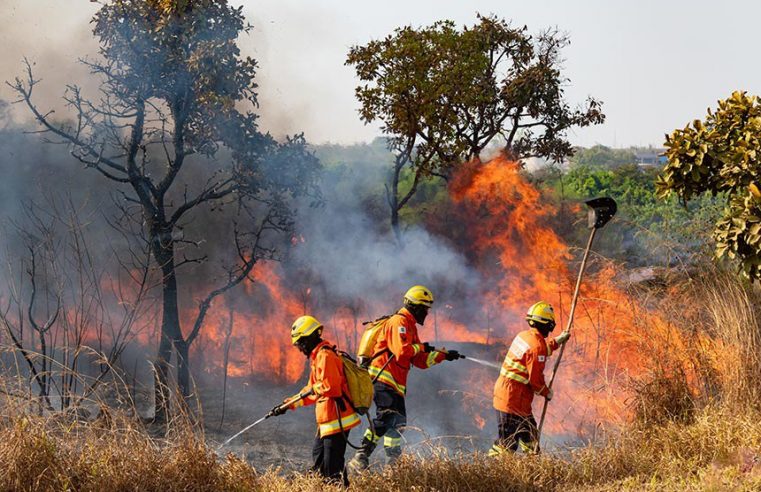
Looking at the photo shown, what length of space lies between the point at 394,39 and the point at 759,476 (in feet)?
41.1

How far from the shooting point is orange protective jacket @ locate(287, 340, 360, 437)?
7102 millimetres

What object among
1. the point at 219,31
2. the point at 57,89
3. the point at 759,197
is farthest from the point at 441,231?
the point at 759,197

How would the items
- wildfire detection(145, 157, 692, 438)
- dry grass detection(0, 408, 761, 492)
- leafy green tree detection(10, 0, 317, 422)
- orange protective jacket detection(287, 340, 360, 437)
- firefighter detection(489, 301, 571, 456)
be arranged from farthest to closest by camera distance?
wildfire detection(145, 157, 692, 438) < leafy green tree detection(10, 0, 317, 422) < firefighter detection(489, 301, 571, 456) < orange protective jacket detection(287, 340, 360, 437) < dry grass detection(0, 408, 761, 492)

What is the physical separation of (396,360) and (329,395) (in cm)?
165

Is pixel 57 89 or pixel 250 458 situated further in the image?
pixel 57 89

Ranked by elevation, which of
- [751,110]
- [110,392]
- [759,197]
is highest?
[751,110]

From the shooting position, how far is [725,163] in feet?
26.1

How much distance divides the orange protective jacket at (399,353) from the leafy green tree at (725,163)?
2804mm

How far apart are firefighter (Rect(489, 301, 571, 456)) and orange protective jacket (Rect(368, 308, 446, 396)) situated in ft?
2.59

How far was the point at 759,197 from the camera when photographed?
7.13 metres

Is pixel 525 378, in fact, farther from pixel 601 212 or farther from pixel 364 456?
pixel 601 212

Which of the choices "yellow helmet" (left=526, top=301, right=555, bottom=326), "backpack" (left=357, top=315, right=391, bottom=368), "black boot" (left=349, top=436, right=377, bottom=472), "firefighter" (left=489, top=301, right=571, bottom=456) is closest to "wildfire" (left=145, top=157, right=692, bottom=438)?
"backpack" (left=357, top=315, right=391, bottom=368)

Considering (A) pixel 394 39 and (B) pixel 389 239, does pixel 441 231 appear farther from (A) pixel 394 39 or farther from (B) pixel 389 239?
(A) pixel 394 39

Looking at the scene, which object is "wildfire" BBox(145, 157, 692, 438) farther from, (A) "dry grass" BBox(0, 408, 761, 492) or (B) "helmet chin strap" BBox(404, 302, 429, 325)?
(A) "dry grass" BBox(0, 408, 761, 492)
